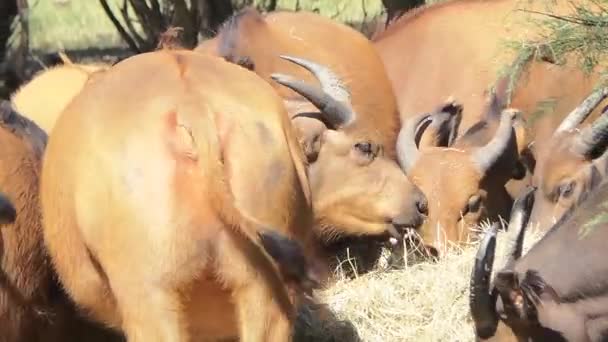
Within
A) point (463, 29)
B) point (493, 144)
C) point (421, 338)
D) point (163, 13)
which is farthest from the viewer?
point (163, 13)

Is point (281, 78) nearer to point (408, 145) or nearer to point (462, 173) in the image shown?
point (408, 145)

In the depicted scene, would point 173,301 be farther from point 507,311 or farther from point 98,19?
point 98,19

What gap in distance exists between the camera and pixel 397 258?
Result: 836 cm

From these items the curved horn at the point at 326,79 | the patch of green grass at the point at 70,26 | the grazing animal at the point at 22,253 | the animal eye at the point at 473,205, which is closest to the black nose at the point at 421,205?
the animal eye at the point at 473,205

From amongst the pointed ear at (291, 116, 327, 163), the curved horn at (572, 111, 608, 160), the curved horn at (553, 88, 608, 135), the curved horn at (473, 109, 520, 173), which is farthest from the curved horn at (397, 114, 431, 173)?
the curved horn at (572, 111, 608, 160)

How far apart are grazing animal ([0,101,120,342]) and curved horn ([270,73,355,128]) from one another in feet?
6.16

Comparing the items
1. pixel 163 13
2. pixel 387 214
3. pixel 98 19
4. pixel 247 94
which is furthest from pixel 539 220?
pixel 98 19

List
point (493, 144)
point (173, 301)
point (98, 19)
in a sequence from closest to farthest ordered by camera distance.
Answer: point (173, 301) < point (493, 144) < point (98, 19)

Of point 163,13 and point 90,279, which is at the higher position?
point 90,279

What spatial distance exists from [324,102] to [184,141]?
3.13 meters

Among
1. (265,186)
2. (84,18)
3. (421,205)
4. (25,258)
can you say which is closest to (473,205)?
(421,205)

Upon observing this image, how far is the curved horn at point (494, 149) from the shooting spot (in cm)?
873

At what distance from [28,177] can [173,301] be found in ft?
5.18

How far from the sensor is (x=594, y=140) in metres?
8.45
